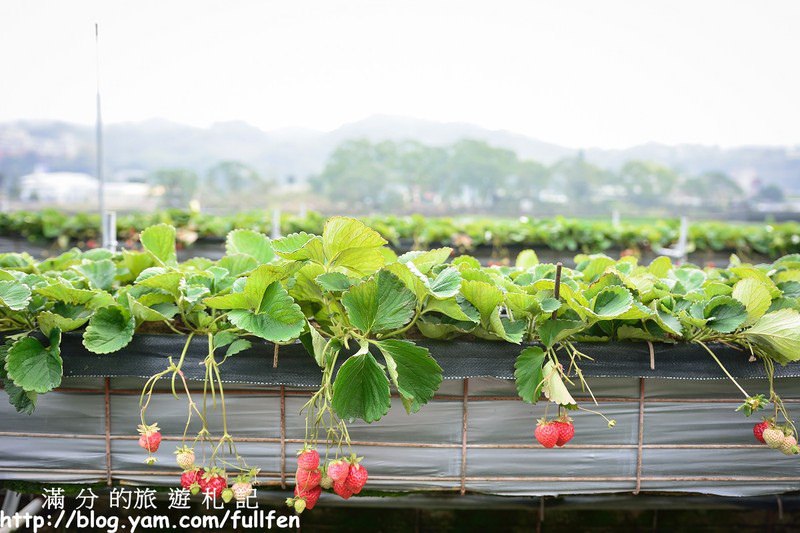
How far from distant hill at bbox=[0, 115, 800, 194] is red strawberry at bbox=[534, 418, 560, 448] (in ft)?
40.3

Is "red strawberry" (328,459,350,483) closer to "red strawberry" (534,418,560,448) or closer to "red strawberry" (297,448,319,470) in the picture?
"red strawberry" (297,448,319,470)

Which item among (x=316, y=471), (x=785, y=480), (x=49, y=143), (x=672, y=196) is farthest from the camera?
(x=672, y=196)

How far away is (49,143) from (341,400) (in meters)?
12.7

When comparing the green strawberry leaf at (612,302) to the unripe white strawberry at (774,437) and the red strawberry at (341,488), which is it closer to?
the unripe white strawberry at (774,437)

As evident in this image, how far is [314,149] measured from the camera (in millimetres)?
13836

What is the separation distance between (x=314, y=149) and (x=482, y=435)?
44.4 ft

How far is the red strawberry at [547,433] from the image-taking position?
2.49 ft

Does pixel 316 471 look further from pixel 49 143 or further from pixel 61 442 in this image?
pixel 49 143

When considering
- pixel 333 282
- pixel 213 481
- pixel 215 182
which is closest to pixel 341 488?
pixel 213 481

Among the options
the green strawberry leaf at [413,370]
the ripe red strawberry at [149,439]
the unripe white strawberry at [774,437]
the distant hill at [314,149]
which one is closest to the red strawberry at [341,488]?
the green strawberry leaf at [413,370]

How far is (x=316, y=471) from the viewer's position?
713 mm

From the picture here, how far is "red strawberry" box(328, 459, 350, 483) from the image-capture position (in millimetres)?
704

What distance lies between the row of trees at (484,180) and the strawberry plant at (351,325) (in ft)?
36.5

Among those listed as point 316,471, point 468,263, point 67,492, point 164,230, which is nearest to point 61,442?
point 67,492
